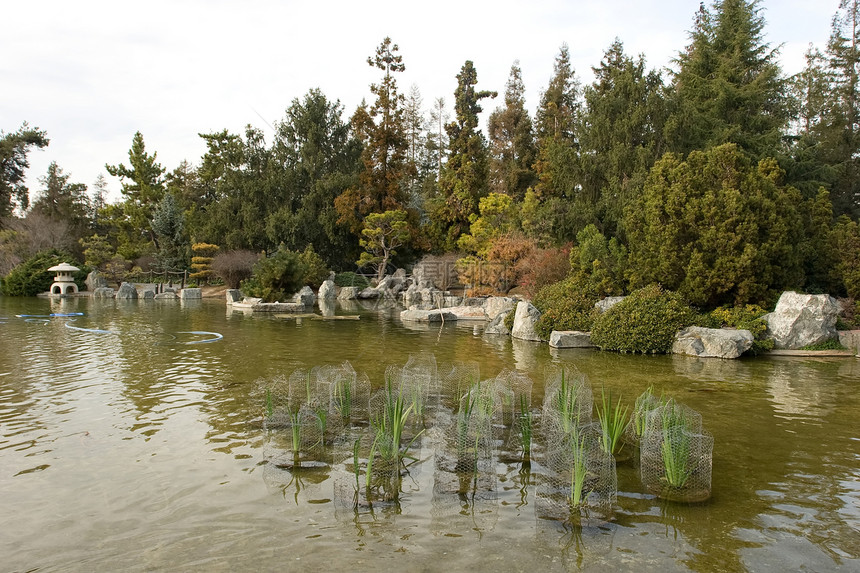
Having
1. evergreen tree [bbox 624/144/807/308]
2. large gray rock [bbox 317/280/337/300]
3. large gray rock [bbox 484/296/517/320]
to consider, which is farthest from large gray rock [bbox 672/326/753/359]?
large gray rock [bbox 317/280/337/300]

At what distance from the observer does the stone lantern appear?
88.2 ft

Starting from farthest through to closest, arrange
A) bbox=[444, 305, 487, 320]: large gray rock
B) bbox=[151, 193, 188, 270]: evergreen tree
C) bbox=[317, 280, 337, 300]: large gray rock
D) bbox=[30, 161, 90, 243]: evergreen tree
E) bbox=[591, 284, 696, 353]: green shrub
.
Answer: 1. bbox=[30, 161, 90, 243]: evergreen tree
2. bbox=[151, 193, 188, 270]: evergreen tree
3. bbox=[317, 280, 337, 300]: large gray rock
4. bbox=[444, 305, 487, 320]: large gray rock
5. bbox=[591, 284, 696, 353]: green shrub

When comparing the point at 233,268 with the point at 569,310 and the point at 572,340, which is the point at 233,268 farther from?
the point at 572,340

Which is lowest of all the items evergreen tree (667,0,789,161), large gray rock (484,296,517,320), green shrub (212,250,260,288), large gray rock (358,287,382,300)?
large gray rock (484,296,517,320)

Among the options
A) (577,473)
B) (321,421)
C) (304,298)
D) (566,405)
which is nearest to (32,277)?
(304,298)

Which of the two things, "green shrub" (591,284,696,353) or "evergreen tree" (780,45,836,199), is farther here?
"evergreen tree" (780,45,836,199)

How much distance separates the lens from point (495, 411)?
601 centimetres

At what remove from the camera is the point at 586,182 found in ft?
66.4

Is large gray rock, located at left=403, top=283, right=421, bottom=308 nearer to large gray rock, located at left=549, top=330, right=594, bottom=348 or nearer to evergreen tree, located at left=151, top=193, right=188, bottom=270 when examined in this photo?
large gray rock, located at left=549, top=330, right=594, bottom=348

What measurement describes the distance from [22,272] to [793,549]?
3284cm

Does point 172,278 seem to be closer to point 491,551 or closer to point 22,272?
point 22,272

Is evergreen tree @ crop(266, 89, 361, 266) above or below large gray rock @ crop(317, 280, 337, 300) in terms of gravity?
above

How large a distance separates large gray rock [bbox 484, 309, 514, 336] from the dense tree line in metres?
2.50

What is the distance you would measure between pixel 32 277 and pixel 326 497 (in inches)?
1183
